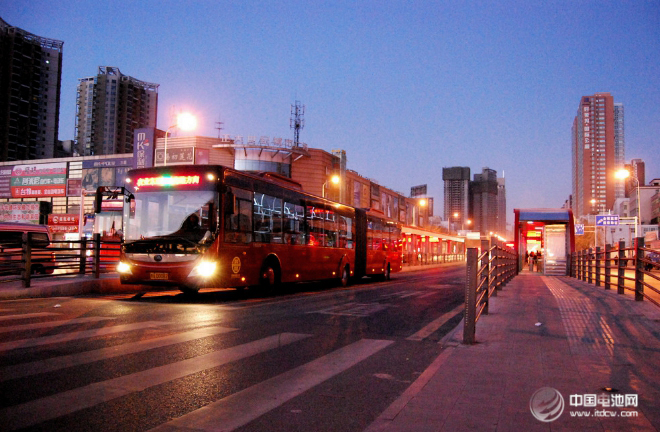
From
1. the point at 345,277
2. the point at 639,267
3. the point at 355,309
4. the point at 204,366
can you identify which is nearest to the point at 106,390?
the point at 204,366

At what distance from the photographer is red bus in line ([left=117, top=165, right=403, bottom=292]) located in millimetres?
12398

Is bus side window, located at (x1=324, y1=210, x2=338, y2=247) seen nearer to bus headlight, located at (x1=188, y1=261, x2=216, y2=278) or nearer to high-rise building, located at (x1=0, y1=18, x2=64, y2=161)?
bus headlight, located at (x1=188, y1=261, x2=216, y2=278)

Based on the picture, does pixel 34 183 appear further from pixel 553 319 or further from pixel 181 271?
pixel 553 319

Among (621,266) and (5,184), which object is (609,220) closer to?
(621,266)

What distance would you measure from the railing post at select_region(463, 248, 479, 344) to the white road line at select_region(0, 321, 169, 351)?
188 inches

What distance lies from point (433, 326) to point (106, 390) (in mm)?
6012

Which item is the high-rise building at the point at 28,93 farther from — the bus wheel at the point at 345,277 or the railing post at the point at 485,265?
the railing post at the point at 485,265

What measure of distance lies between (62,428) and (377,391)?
Result: 2618mm

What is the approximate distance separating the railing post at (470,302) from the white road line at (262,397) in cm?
143

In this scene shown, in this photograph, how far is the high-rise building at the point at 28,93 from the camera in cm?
12812

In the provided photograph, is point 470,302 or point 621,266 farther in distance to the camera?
point 621,266

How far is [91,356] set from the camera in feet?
19.5

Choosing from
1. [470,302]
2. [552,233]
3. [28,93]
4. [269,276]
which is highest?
[28,93]

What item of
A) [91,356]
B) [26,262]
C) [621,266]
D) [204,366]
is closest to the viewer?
[204,366]
